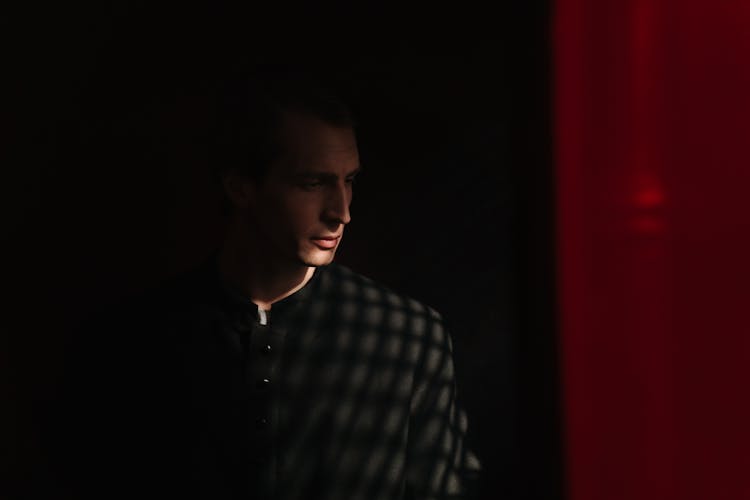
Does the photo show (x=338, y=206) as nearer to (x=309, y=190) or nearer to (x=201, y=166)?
(x=309, y=190)

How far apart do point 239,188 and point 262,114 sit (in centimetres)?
12

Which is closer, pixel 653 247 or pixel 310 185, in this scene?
pixel 653 247

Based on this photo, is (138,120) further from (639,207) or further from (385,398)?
(639,207)

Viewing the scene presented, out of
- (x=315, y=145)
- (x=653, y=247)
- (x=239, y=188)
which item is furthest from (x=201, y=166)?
(x=653, y=247)

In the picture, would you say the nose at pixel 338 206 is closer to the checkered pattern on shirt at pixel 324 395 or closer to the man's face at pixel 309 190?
the man's face at pixel 309 190

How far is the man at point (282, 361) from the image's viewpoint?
3.94ft

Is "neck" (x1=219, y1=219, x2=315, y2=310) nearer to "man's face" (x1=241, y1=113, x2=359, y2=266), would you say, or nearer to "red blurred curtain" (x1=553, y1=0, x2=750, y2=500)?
"man's face" (x1=241, y1=113, x2=359, y2=266)

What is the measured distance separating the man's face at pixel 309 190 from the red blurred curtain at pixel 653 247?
1.25 feet

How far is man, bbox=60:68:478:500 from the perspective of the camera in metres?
1.20

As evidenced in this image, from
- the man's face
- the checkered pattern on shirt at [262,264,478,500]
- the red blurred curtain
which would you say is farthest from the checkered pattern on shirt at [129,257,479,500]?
the red blurred curtain

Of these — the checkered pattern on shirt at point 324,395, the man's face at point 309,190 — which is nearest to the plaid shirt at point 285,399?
the checkered pattern on shirt at point 324,395

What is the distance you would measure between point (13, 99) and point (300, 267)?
60cm

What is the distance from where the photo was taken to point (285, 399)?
4.03 feet

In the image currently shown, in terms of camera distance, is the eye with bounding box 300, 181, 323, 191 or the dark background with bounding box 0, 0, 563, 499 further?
the dark background with bounding box 0, 0, 563, 499
